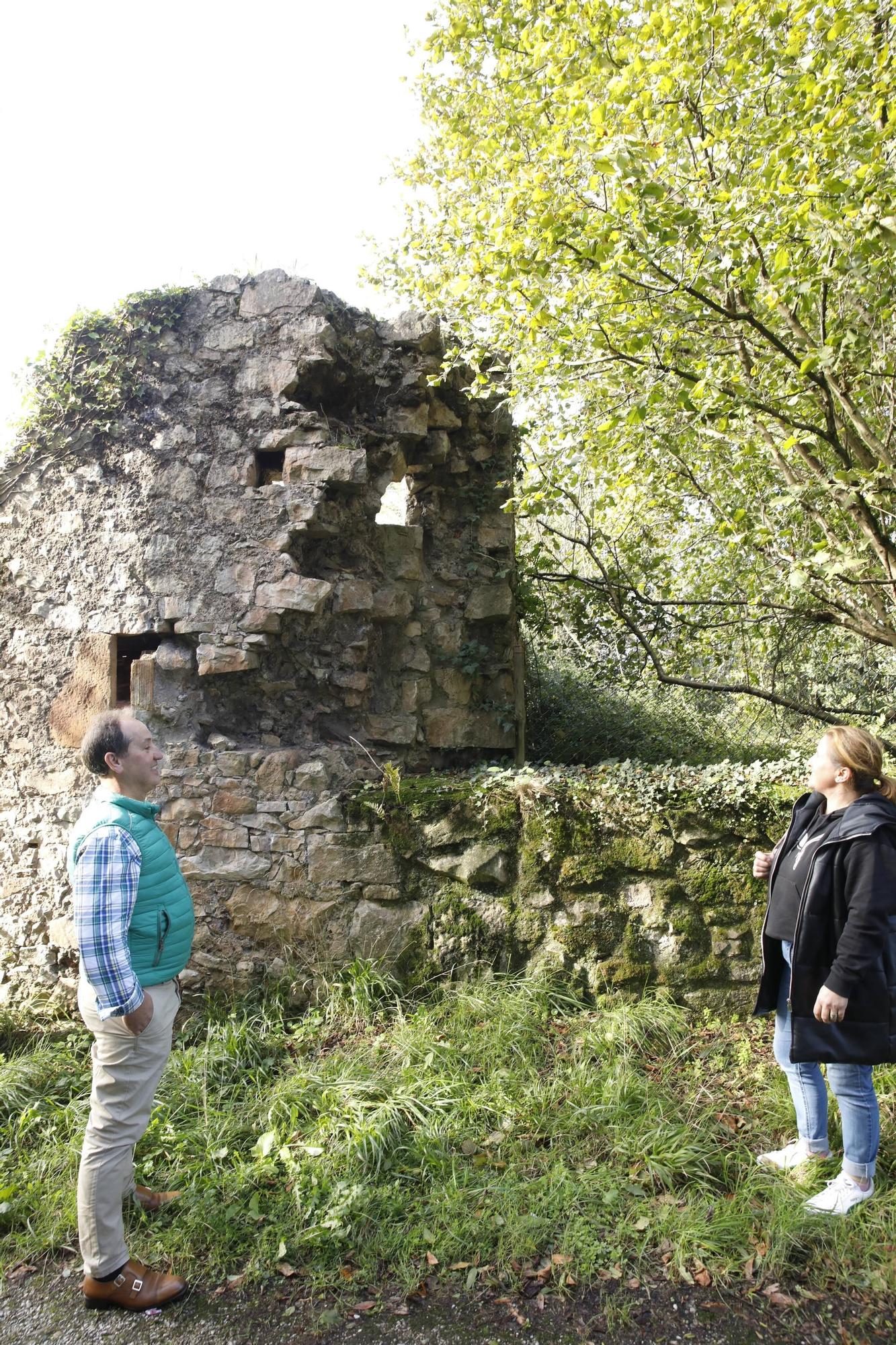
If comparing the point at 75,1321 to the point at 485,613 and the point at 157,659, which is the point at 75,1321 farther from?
the point at 485,613

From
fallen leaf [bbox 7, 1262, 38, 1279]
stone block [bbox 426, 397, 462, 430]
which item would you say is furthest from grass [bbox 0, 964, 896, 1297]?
stone block [bbox 426, 397, 462, 430]

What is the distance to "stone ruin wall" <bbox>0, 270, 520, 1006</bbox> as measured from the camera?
4.66m

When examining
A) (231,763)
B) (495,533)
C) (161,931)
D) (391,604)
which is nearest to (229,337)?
(391,604)

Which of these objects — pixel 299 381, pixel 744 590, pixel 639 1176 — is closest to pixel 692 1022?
pixel 639 1176

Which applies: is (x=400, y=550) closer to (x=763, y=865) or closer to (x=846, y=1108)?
(x=763, y=865)

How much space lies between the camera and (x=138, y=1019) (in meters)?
2.70

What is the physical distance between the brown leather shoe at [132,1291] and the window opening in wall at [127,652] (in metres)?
2.97

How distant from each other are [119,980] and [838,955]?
249 cm

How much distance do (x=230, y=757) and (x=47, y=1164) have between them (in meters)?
2.10

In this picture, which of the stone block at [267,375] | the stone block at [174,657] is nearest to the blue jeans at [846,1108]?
the stone block at [174,657]

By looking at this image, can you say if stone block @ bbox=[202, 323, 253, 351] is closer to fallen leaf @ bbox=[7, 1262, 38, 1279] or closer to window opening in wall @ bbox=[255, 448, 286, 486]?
window opening in wall @ bbox=[255, 448, 286, 486]

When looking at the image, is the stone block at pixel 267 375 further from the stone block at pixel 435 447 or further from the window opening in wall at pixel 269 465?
the stone block at pixel 435 447

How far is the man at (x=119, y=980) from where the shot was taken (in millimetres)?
2699

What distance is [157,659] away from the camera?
4.84 metres
